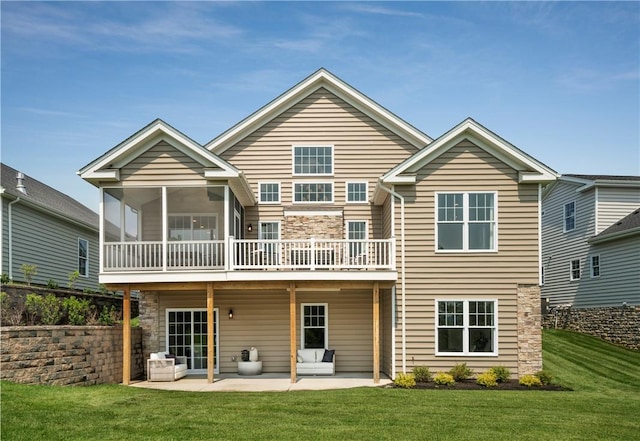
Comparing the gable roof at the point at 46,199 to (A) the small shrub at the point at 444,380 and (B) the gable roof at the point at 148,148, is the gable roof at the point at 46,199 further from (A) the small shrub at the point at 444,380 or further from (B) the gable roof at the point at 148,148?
(A) the small shrub at the point at 444,380

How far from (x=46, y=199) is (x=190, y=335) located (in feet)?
31.1

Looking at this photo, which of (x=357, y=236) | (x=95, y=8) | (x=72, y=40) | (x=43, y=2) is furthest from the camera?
(x=357, y=236)

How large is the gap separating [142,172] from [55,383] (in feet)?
19.9

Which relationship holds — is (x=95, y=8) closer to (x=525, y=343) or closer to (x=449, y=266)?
(x=449, y=266)

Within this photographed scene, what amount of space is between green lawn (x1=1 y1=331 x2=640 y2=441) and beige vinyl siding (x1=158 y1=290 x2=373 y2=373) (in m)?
4.35

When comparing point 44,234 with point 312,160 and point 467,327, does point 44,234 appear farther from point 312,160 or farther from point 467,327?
point 467,327

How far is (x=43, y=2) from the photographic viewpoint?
15094 mm

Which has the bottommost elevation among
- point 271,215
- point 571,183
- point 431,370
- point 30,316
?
point 431,370

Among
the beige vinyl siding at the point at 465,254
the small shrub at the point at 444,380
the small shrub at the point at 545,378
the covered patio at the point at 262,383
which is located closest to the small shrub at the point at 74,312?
the covered patio at the point at 262,383

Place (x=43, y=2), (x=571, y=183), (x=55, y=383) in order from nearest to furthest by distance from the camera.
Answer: (x=55, y=383), (x=43, y=2), (x=571, y=183)

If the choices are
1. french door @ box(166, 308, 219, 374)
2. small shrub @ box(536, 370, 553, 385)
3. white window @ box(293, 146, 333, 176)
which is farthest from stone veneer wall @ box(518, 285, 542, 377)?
french door @ box(166, 308, 219, 374)

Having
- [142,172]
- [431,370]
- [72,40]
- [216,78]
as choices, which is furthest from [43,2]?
[431,370]

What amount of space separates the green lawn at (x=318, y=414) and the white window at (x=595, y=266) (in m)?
10.2

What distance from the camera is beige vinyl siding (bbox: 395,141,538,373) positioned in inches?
679
